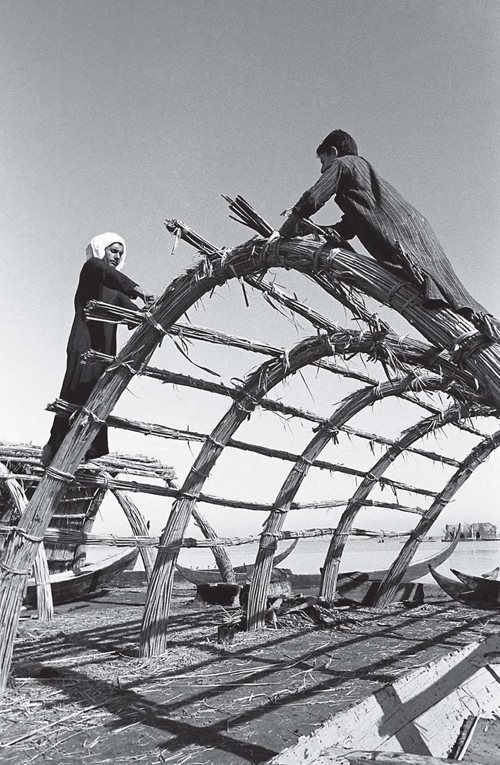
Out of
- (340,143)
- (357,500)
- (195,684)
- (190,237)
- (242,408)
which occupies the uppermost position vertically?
(340,143)

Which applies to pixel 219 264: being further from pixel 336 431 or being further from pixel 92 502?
pixel 92 502

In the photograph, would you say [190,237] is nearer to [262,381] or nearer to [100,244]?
[100,244]

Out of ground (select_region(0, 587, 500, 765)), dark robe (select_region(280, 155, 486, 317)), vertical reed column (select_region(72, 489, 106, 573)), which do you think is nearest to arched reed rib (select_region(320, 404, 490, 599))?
ground (select_region(0, 587, 500, 765))

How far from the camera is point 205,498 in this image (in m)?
6.30

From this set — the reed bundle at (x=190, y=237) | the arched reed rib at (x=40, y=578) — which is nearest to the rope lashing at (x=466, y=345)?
the reed bundle at (x=190, y=237)

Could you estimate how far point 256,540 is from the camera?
7.75 metres

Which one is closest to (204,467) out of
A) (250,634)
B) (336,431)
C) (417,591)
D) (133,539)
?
(133,539)

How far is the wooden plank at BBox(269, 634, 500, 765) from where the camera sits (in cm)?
264

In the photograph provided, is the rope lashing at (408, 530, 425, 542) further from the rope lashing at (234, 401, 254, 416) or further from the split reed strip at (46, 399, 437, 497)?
the rope lashing at (234, 401, 254, 416)

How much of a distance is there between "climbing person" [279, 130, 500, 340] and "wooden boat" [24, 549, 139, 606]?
8.48m

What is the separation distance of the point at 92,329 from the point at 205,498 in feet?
7.53

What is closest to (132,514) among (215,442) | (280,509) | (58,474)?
(280,509)

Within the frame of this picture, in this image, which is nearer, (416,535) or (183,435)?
(183,435)

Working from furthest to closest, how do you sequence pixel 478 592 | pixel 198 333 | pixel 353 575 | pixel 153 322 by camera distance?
pixel 353 575 < pixel 478 592 < pixel 198 333 < pixel 153 322
